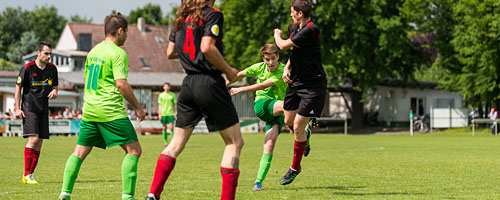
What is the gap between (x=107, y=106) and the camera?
24.1 feet

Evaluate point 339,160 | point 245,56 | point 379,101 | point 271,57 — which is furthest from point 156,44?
point 271,57

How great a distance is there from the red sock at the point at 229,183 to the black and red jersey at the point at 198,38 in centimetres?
92

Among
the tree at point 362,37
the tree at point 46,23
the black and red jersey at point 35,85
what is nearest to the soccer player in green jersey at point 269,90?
the black and red jersey at point 35,85

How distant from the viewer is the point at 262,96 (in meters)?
10.6

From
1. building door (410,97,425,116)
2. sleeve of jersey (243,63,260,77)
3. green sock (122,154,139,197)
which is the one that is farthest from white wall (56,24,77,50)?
green sock (122,154,139,197)

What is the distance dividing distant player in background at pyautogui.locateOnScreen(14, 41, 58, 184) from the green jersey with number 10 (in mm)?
3749

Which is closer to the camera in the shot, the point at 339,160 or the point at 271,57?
the point at 271,57

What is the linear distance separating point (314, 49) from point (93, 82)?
3054 millimetres

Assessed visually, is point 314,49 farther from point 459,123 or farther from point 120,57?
point 459,123

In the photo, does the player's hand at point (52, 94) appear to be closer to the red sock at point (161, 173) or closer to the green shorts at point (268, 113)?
the green shorts at point (268, 113)

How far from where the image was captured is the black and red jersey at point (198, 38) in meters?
6.46

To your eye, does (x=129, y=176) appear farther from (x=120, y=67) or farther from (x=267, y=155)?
(x=267, y=155)

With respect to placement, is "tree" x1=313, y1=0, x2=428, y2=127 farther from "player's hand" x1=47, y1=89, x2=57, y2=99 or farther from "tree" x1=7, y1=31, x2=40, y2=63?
"tree" x1=7, y1=31, x2=40, y2=63

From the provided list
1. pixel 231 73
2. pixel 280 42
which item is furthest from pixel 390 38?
pixel 231 73
